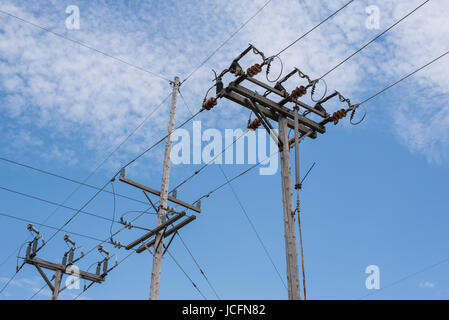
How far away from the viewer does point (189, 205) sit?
15.1 m

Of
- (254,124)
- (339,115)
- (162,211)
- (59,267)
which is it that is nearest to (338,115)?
(339,115)

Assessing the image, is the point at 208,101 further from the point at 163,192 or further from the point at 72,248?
the point at 72,248

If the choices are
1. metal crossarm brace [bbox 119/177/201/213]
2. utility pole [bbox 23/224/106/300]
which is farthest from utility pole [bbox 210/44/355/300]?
utility pole [bbox 23/224/106/300]

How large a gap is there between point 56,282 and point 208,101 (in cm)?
1270

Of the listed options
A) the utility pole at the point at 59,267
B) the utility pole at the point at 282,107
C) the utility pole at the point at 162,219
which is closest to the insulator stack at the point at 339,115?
the utility pole at the point at 282,107

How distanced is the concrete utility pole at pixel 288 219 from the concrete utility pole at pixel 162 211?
4.18 metres

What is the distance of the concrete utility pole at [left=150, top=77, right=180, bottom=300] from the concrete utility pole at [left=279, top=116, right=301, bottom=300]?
4.18 meters

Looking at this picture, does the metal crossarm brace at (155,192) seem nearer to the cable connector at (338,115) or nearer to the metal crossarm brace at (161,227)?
the metal crossarm brace at (161,227)

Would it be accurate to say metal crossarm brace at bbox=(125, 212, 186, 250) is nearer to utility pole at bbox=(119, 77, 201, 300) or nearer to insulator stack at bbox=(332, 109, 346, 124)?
utility pole at bbox=(119, 77, 201, 300)

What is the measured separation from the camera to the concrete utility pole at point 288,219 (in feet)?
31.0

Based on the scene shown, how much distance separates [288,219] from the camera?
10.2 meters

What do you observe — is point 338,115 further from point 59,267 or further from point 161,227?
point 59,267
